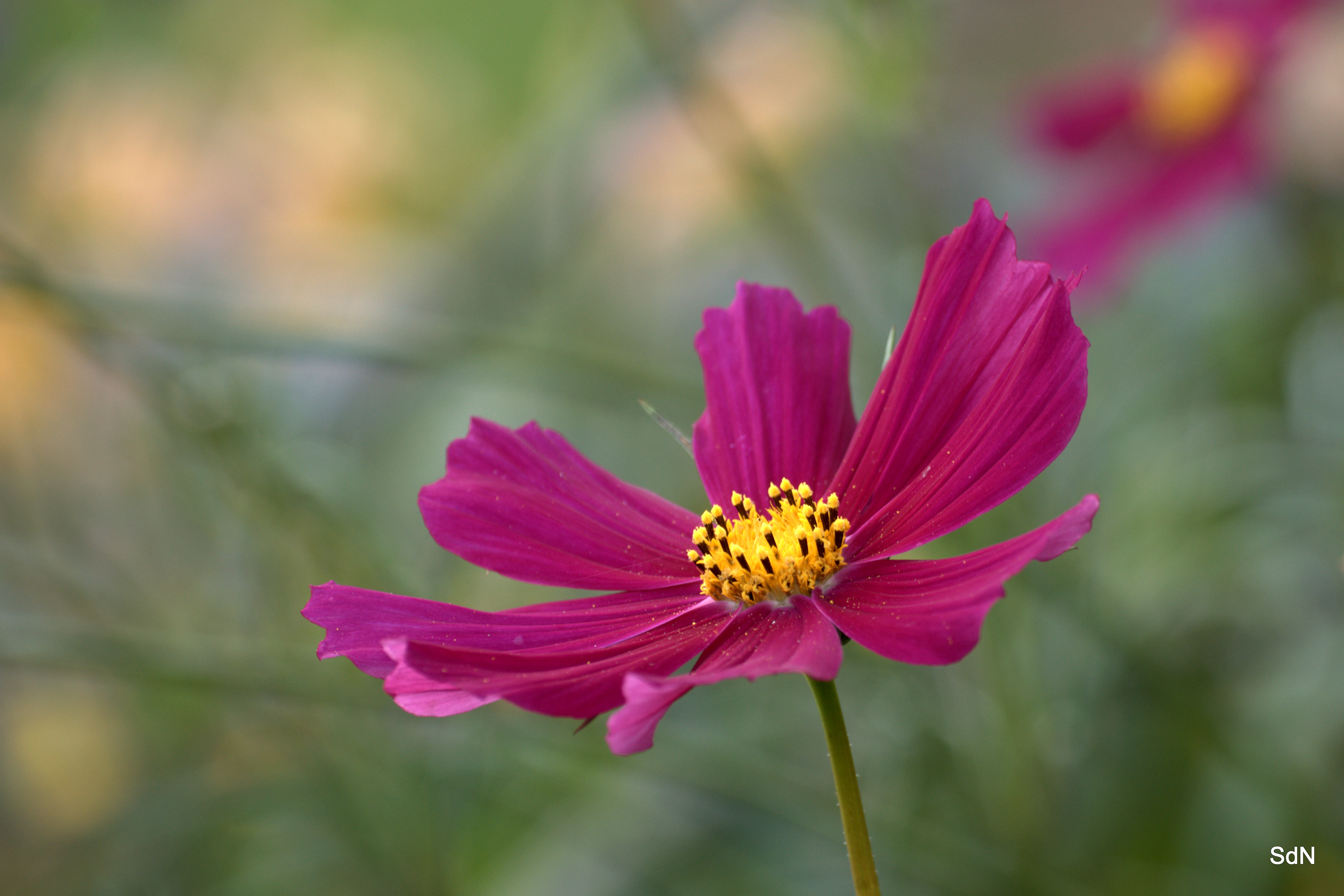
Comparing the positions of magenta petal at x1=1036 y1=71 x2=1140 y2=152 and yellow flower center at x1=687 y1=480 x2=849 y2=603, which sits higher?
magenta petal at x1=1036 y1=71 x2=1140 y2=152

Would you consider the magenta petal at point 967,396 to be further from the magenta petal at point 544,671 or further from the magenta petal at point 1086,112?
the magenta petal at point 1086,112

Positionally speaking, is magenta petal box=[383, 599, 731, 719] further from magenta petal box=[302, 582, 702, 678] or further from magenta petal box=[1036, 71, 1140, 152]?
magenta petal box=[1036, 71, 1140, 152]

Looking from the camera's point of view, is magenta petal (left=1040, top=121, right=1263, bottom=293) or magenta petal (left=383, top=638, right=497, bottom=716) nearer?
magenta petal (left=383, top=638, right=497, bottom=716)

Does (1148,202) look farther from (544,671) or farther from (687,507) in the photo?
(544,671)

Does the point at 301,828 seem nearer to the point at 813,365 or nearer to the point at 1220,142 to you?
the point at 813,365

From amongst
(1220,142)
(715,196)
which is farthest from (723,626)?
(715,196)

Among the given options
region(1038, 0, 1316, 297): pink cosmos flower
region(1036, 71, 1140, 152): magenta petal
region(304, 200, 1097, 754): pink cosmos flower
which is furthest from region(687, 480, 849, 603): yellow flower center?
region(1036, 71, 1140, 152): magenta petal

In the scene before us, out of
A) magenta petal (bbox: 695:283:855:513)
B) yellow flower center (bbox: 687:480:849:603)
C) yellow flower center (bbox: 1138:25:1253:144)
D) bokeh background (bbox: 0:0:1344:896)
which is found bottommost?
yellow flower center (bbox: 687:480:849:603)

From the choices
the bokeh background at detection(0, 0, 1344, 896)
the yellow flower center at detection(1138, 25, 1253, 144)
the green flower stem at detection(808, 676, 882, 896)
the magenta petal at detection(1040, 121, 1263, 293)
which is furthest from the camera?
the yellow flower center at detection(1138, 25, 1253, 144)
